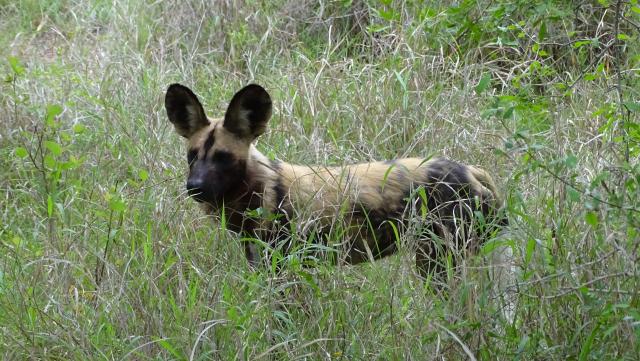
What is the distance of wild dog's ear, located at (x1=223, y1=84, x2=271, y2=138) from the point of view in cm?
442

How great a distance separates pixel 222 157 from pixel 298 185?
31 cm

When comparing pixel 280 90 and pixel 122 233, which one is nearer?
pixel 122 233

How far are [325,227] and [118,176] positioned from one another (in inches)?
59.6

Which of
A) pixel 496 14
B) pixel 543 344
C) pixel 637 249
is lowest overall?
pixel 543 344

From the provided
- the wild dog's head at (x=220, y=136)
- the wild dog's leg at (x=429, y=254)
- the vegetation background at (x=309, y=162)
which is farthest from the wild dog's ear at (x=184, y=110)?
the wild dog's leg at (x=429, y=254)

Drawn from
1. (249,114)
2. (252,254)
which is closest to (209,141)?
(249,114)

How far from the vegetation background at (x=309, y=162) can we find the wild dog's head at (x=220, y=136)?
154 millimetres

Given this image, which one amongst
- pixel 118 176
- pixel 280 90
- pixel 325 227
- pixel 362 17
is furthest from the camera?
pixel 362 17

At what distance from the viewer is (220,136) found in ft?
14.6

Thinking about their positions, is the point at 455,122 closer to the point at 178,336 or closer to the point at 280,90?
the point at 280,90

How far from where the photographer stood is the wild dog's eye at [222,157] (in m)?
4.37

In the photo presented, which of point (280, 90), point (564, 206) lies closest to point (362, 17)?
point (280, 90)

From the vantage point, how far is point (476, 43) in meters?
6.44

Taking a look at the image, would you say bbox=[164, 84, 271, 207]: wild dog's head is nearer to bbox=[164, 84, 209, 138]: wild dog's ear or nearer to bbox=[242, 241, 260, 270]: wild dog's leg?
bbox=[164, 84, 209, 138]: wild dog's ear
